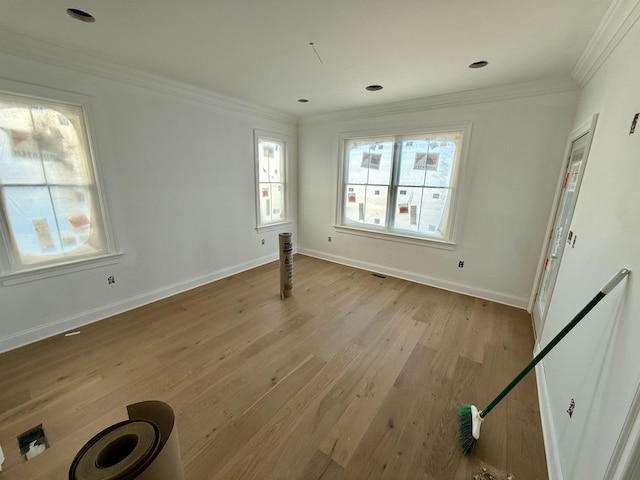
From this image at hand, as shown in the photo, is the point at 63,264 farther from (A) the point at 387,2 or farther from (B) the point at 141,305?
(A) the point at 387,2

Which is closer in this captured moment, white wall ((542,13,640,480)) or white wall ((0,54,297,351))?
white wall ((542,13,640,480))

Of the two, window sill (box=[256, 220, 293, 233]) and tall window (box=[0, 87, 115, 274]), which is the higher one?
tall window (box=[0, 87, 115, 274])

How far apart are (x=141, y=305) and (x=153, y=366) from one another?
123 centimetres

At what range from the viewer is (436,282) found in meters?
3.71

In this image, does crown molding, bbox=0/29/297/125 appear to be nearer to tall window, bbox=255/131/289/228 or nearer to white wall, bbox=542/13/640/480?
tall window, bbox=255/131/289/228

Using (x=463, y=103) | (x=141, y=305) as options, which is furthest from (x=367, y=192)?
(x=141, y=305)

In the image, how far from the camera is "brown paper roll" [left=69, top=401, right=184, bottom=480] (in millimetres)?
Result: 808

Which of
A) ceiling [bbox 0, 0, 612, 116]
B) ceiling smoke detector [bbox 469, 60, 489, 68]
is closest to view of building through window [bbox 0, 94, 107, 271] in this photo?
ceiling [bbox 0, 0, 612, 116]

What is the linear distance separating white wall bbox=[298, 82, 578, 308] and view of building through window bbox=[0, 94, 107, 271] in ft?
11.1

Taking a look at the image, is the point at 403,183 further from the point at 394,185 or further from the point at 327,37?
the point at 327,37

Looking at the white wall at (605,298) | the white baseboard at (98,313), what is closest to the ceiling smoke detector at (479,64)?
the white wall at (605,298)

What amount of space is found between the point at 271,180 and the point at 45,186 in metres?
2.79

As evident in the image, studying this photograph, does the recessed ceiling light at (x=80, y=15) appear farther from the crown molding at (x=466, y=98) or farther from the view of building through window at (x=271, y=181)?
the crown molding at (x=466, y=98)

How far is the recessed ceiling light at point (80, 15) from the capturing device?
5.44 ft
